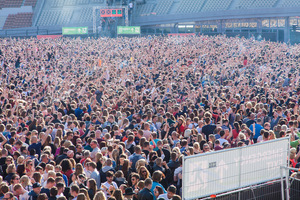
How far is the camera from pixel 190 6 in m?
63.3

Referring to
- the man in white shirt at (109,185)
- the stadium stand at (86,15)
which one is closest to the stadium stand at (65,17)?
the stadium stand at (86,15)

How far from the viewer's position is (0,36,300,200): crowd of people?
25.7ft

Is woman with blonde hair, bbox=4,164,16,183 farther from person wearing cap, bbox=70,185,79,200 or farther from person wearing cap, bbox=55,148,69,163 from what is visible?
person wearing cap, bbox=70,185,79,200

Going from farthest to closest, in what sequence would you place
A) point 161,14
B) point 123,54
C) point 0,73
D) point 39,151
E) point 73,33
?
1. point 161,14
2. point 73,33
3. point 123,54
4. point 0,73
5. point 39,151

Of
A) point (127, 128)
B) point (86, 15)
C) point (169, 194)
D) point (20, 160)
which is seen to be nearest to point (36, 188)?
point (20, 160)

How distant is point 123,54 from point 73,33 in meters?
23.8

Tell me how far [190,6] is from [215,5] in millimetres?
4376

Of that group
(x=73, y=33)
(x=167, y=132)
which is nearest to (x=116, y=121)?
(x=167, y=132)

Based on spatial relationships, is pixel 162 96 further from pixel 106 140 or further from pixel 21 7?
pixel 21 7

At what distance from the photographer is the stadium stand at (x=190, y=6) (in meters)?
62.3

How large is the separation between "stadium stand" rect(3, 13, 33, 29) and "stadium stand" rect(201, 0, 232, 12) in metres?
25.8

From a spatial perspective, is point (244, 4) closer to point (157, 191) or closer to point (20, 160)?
point (20, 160)

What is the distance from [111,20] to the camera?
185 ft

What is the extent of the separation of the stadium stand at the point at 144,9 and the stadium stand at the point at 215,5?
758cm
